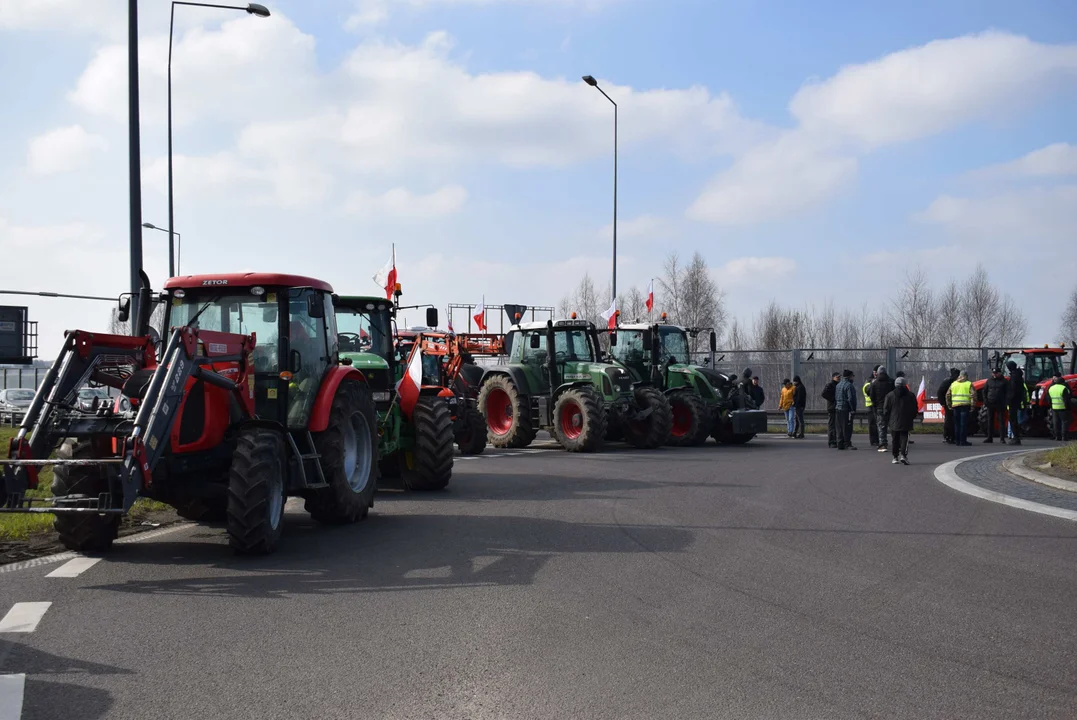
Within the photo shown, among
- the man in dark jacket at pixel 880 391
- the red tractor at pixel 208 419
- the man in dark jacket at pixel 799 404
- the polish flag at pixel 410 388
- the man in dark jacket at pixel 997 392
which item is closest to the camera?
the red tractor at pixel 208 419

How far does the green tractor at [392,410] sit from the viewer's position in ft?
48.1

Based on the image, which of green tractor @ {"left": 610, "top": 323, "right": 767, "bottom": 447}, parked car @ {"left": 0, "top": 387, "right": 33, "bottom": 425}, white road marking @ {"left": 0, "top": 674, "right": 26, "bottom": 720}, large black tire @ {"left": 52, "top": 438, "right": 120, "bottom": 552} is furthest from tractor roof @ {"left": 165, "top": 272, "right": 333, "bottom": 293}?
parked car @ {"left": 0, "top": 387, "right": 33, "bottom": 425}

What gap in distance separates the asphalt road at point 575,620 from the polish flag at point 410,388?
2.76 metres

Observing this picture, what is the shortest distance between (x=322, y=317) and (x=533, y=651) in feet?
19.9

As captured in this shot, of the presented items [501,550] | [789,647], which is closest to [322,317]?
[501,550]

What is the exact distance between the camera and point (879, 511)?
12.6 metres

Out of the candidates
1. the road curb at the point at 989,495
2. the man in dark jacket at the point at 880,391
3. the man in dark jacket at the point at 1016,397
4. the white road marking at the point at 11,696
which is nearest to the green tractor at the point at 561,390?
the man in dark jacket at the point at 880,391

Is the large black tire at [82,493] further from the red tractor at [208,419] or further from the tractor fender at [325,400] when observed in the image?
the tractor fender at [325,400]

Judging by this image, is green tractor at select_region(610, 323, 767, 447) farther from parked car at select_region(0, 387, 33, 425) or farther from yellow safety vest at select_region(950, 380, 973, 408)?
parked car at select_region(0, 387, 33, 425)

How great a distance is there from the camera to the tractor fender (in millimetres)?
10664

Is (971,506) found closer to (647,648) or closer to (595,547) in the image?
(595,547)

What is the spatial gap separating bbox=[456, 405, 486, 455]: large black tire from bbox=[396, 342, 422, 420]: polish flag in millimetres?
5535

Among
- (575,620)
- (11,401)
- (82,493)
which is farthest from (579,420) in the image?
(11,401)

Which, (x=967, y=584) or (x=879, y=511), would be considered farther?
(x=879, y=511)
